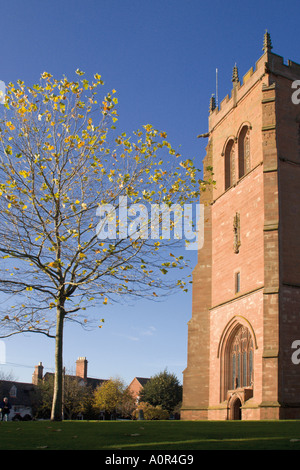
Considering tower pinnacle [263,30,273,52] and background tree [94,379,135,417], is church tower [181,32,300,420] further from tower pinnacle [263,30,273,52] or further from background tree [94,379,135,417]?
background tree [94,379,135,417]

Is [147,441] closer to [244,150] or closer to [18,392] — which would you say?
[244,150]

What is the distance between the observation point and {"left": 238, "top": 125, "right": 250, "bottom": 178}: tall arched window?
1148 inches

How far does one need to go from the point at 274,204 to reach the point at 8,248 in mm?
13607

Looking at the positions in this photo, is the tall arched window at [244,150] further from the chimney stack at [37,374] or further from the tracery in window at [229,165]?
the chimney stack at [37,374]

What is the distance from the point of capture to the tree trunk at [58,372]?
52.5ft

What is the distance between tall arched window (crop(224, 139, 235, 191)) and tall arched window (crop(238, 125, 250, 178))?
1142 millimetres

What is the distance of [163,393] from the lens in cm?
Result: 5650

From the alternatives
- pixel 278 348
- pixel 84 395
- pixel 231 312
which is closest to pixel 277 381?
pixel 278 348

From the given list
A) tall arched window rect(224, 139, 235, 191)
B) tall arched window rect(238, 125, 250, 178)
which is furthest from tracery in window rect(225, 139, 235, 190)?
tall arched window rect(238, 125, 250, 178)

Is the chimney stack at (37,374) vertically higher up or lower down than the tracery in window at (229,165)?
lower down

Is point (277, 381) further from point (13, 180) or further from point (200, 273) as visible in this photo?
point (13, 180)

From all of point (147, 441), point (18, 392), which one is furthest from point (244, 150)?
point (18, 392)

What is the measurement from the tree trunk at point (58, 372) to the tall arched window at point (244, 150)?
1621 cm

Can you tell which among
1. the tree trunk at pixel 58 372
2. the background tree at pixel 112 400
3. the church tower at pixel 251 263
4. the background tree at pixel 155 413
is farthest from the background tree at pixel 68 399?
the tree trunk at pixel 58 372
